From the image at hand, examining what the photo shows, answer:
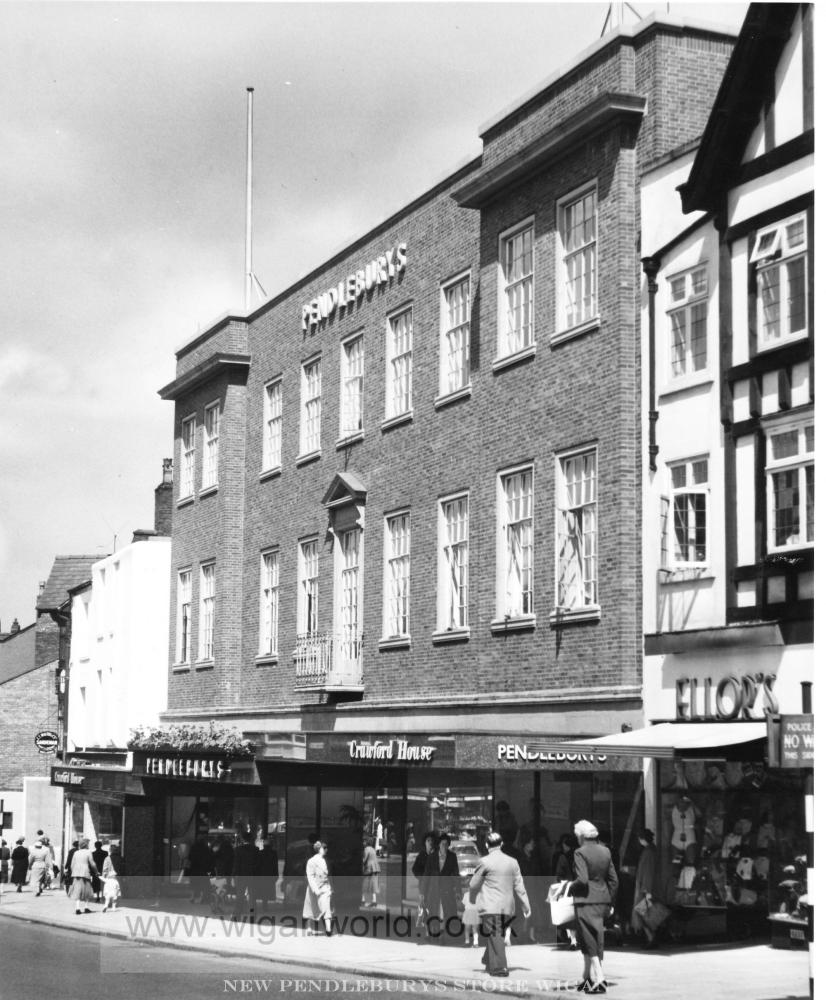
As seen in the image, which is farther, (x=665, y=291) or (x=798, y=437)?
(x=665, y=291)

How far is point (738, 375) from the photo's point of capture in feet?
71.1

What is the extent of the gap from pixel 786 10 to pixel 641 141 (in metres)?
3.34

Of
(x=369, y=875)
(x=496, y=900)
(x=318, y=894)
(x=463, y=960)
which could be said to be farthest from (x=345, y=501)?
(x=496, y=900)

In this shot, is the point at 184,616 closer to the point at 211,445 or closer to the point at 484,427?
the point at 211,445

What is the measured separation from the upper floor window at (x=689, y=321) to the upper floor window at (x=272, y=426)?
14889 millimetres

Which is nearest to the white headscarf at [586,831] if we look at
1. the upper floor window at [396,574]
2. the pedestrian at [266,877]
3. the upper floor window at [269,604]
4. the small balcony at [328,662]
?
the upper floor window at [396,574]

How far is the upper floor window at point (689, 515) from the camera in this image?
73.0 ft

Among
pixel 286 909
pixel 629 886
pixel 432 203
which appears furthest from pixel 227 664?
pixel 629 886

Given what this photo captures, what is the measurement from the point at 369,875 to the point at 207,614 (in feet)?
35.6

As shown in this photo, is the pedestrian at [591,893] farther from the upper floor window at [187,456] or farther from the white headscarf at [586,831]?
the upper floor window at [187,456]

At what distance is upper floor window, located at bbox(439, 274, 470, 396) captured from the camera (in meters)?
28.4

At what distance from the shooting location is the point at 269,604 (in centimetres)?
3650

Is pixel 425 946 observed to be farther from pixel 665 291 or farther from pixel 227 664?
pixel 227 664

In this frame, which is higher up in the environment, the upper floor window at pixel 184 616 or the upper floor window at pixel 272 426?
the upper floor window at pixel 272 426
